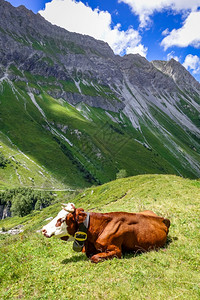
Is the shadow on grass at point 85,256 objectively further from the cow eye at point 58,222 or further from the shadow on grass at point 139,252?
the cow eye at point 58,222

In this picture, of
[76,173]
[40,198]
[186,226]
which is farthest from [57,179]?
[186,226]

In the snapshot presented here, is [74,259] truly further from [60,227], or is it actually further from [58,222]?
[58,222]

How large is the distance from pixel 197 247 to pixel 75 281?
7346mm

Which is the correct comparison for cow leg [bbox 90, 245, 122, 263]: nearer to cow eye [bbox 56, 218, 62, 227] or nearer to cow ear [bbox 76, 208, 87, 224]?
cow ear [bbox 76, 208, 87, 224]

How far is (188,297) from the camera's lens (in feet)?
22.9

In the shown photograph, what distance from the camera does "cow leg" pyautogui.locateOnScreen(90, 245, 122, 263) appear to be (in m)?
10.2

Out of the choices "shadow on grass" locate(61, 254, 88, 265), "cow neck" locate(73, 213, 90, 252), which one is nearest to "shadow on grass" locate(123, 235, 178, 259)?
"shadow on grass" locate(61, 254, 88, 265)

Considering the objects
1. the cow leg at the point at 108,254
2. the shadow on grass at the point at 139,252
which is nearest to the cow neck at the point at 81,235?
the cow leg at the point at 108,254

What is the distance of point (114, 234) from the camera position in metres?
10.9

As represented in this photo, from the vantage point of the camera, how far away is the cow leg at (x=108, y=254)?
10.2 metres

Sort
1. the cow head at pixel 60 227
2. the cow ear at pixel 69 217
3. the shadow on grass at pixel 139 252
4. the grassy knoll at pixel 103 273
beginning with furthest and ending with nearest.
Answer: the shadow on grass at pixel 139 252, the cow ear at pixel 69 217, the cow head at pixel 60 227, the grassy knoll at pixel 103 273

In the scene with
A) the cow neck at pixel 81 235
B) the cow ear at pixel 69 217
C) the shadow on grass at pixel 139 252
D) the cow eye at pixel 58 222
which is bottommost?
the shadow on grass at pixel 139 252

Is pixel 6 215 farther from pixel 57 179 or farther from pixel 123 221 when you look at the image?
pixel 123 221

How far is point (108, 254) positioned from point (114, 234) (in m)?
1.11
